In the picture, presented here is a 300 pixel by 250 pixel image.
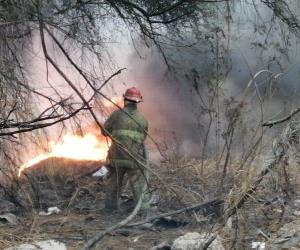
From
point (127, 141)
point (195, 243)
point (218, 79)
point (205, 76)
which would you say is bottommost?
point (195, 243)

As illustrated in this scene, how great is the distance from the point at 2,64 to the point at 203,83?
5288mm

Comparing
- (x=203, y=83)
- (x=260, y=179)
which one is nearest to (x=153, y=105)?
(x=203, y=83)

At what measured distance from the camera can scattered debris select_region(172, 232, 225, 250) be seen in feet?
17.0

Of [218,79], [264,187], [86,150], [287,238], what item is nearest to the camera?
[264,187]

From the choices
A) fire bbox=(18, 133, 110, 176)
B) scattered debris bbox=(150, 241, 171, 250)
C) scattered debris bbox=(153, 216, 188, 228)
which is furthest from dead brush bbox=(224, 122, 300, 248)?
fire bbox=(18, 133, 110, 176)

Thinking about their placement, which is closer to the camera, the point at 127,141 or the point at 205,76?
the point at 127,141

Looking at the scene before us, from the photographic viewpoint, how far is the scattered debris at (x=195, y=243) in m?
5.20

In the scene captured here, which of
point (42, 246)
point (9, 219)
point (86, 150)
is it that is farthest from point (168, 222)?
point (86, 150)

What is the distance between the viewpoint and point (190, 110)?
12.5 meters

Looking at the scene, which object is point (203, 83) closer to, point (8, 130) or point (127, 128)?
point (127, 128)

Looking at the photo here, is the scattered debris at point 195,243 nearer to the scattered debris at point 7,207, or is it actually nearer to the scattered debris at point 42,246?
the scattered debris at point 42,246

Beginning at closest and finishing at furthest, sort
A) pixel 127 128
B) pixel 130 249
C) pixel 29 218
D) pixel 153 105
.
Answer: pixel 130 249 < pixel 29 218 < pixel 127 128 < pixel 153 105

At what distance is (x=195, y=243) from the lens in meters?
5.43

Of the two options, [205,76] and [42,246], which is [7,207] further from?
[205,76]
